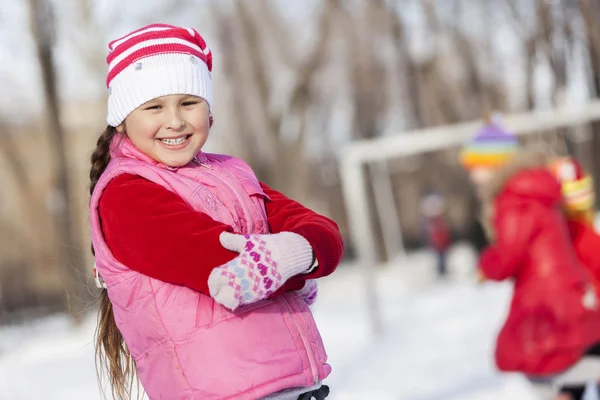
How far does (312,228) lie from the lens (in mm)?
1914

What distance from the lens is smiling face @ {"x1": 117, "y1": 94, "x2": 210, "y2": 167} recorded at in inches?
77.4

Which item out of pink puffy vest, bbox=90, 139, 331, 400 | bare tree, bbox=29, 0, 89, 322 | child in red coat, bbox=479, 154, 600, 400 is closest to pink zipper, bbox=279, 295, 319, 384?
pink puffy vest, bbox=90, 139, 331, 400

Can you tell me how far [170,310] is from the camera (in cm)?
183

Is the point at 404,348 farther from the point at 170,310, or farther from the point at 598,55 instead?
the point at 598,55

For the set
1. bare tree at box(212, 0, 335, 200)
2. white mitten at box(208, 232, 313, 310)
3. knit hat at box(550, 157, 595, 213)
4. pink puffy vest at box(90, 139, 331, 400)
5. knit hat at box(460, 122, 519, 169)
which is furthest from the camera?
bare tree at box(212, 0, 335, 200)

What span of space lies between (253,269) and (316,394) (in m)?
0.42

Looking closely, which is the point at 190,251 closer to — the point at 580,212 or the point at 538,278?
the point at 538,278

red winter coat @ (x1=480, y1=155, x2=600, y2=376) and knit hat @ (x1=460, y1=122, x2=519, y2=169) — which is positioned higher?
knit hat @ (x1=460, y1=122, x2=519, y2=169)

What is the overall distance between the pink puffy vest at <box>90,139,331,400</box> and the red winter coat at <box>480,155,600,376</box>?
2107 mm

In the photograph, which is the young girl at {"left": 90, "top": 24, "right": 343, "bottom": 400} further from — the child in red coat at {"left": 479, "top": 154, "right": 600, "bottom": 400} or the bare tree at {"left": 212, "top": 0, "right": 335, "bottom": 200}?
the bare tree at {"left": 212, "top": 0, "right": 335, "bottom": 200}

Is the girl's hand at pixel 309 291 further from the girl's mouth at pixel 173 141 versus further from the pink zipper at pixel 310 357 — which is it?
the girl's mouth at pixel 173 141

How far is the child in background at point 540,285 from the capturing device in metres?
3.79

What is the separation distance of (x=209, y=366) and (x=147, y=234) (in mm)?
317

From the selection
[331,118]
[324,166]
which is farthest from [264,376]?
[324,166]
